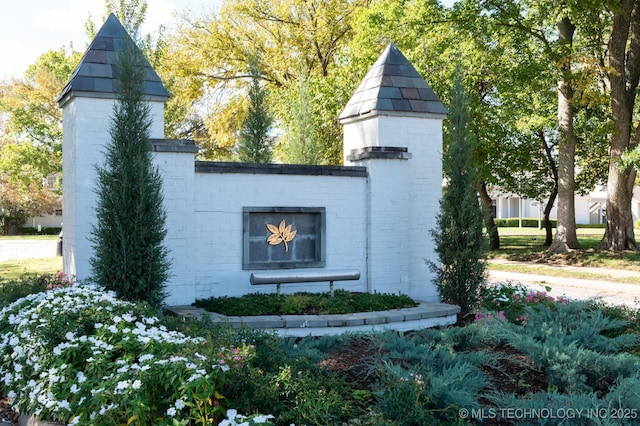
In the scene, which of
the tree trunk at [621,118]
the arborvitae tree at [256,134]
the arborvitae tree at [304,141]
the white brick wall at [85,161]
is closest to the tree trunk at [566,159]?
the tree trunk at [621,118]

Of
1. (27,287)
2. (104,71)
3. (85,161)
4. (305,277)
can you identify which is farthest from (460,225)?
(27,287)

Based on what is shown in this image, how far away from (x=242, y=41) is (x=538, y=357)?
2438cm

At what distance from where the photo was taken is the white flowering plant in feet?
12.1

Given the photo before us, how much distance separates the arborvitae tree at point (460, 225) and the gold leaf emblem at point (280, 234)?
85.2 inches

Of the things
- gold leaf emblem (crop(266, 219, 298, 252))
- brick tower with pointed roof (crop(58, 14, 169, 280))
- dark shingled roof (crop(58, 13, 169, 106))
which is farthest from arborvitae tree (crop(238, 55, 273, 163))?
brick tower with pointed roof (crop(58, 14, 169, 280))

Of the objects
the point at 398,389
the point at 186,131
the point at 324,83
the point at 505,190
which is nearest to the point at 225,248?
the point at 398,389

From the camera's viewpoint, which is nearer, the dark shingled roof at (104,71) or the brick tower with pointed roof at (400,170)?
the dark shingled roof at (104,71)

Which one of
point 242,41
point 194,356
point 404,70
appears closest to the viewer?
point 194,356

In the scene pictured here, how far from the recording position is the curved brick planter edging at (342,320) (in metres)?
7.19

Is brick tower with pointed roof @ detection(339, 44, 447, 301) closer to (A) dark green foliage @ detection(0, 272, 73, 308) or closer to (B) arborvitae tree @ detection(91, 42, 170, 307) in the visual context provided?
(B) arborvitae tree @ detection(91, 42, 170, 307)

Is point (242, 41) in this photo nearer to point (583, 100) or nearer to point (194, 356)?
point (583, 100)

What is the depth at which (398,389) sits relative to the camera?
12.4ft

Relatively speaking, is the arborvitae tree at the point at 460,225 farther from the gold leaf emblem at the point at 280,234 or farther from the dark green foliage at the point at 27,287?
the dark green foliage at the point at 27,287

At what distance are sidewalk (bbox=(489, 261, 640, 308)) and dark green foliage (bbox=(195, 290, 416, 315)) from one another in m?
4.39
